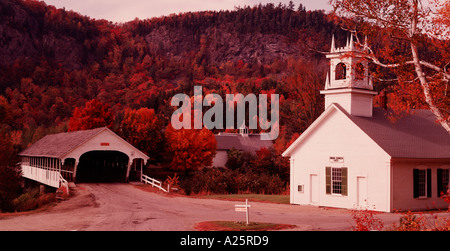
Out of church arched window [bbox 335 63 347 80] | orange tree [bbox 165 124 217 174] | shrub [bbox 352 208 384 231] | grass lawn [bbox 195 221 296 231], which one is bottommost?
grass lawn [bbox 195 221 296 231]

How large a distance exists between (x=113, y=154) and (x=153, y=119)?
11.3m

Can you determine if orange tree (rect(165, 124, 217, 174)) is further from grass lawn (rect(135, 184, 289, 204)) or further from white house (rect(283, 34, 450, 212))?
white house (rect(283, 34, 450, 212))

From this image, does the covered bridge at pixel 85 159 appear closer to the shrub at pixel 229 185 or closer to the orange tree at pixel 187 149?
the orange tree at pixel 187 149

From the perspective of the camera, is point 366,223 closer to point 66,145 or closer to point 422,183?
point 422,183

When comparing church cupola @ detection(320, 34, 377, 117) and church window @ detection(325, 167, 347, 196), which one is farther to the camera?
church cupola @ detection(320, 34, 377, 117)

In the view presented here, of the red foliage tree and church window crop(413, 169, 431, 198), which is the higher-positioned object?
the red foliage tree

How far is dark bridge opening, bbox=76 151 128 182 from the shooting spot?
53.6 m

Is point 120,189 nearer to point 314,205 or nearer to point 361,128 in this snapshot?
point 314,205

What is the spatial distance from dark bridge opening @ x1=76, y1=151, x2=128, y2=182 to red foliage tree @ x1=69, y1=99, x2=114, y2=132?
54.6 feet

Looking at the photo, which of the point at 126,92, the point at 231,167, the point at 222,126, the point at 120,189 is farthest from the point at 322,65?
the point at 126,92

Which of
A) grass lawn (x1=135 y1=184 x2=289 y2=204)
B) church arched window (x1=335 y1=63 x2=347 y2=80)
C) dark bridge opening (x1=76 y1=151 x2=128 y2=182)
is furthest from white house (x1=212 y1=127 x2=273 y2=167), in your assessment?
church arched window (x1=335 y1=63 x2=347 y2=80)

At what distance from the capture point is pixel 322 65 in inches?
2260

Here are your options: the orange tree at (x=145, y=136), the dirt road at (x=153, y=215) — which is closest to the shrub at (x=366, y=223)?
the dirt road at (x=153, y=215)

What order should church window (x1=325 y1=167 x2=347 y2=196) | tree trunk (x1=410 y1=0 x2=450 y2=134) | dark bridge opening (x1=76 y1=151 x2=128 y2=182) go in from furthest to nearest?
dark bridge opening (x1=76 y1=151 x2=128 y2=182) → church window (x1=325 y1=167 x2=347 y2=196) → tree trunk (x1=410 y1=0 x2=450 y2=134)
